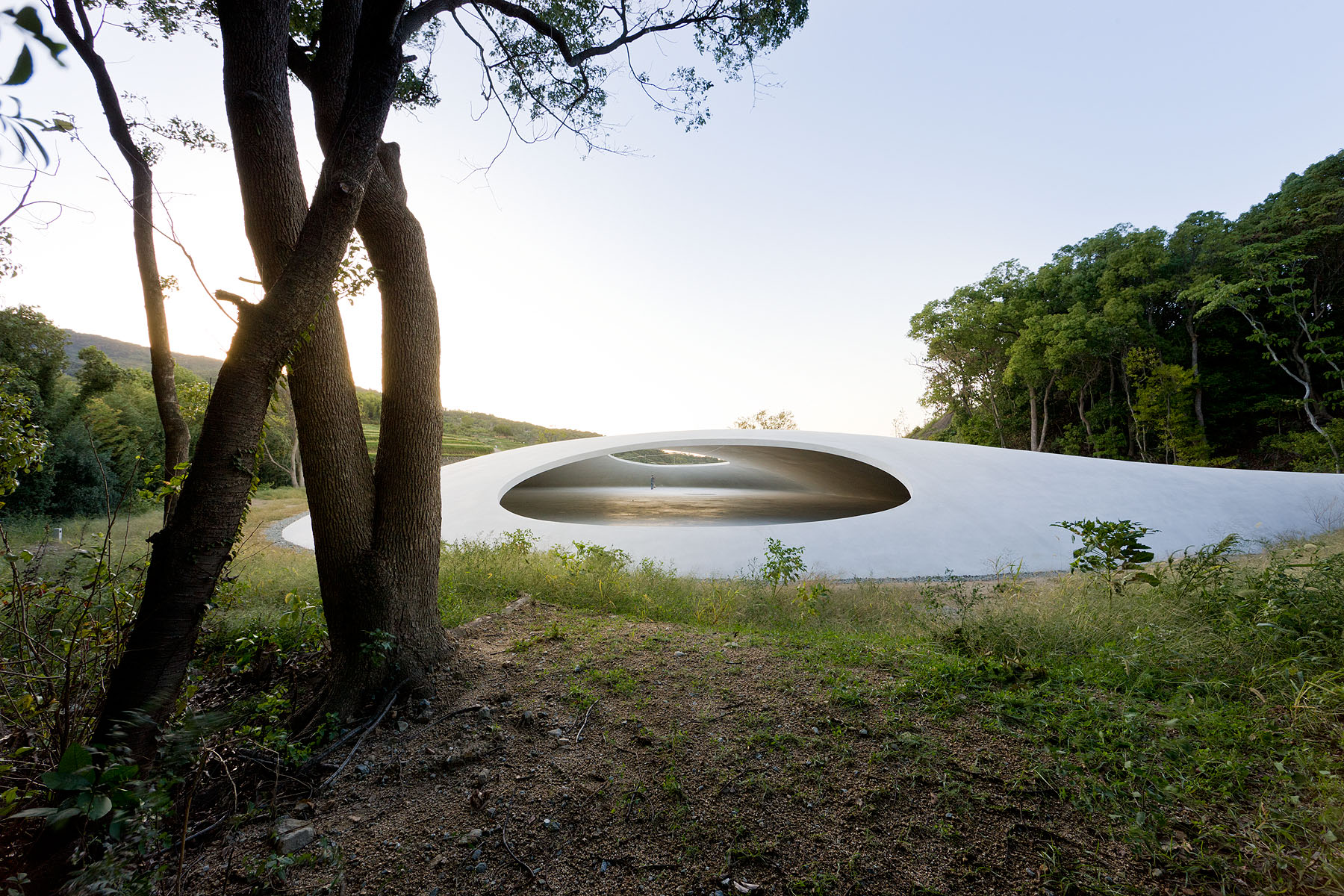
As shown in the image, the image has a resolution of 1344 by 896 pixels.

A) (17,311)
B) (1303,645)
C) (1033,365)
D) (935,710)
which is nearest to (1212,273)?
(1033,365)

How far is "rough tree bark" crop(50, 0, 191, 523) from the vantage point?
10.1 ft

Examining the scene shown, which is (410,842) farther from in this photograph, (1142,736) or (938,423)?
(938,423)

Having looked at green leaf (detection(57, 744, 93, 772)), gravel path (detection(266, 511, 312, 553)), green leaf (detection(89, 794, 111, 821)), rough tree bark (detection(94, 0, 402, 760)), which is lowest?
gravel path (detection(266, 511, 312, 553))

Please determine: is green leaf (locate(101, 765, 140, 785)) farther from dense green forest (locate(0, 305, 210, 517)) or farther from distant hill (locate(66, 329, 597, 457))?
distant hill (locate(66, 329, 597, 457))

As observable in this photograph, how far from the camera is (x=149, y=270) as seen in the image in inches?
126

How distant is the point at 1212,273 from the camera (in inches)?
616

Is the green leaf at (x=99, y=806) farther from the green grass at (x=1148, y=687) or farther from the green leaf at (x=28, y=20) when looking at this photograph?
the green grass at (x=1148, y=687)

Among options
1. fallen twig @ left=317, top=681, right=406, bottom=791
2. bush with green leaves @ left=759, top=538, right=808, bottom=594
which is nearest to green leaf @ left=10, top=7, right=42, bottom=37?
fallen twig @ left=317, top=681, right=406, bottom=791

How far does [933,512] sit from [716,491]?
730cm

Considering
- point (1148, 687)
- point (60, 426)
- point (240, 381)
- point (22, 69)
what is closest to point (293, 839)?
point (240, 381)

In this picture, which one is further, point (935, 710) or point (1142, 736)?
point (935, 710)

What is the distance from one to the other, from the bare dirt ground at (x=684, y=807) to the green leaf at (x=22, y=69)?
1.63m

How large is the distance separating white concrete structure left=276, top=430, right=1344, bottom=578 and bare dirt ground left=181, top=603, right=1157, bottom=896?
392cm

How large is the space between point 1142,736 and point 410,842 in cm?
219
